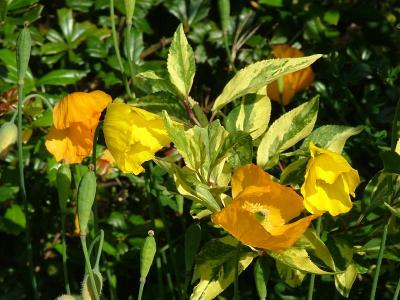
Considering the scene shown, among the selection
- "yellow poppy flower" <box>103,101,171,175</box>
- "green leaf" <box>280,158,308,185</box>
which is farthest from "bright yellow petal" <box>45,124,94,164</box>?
"green leaf" <box>280,158,308,185</box>

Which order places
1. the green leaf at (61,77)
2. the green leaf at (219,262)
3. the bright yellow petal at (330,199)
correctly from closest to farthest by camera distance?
the bright yellow petal at (330,199) → the green leaf at (219,262) → the green leaf at (61,77)

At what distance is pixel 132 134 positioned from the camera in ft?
4.29

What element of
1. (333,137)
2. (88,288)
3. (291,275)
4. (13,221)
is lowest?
(13,221)

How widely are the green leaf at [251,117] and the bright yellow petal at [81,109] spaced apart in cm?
23

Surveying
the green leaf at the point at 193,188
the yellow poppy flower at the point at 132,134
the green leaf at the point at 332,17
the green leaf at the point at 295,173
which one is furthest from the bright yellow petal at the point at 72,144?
the green leaf at the point at 332,17

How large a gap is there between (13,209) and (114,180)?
0.93 feet

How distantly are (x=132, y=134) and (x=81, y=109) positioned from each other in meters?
0.14

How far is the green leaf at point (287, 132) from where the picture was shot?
1416 mm

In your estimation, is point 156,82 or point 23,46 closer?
point 23,46

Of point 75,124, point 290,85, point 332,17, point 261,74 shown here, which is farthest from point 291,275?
point 332,17

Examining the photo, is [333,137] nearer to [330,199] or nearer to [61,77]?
[330,199]

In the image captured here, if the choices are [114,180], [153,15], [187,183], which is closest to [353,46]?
[153,15]

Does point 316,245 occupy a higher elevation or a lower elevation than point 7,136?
lower

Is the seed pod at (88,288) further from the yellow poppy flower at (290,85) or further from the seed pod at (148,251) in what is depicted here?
the yellow poppy flower at (290,85)
